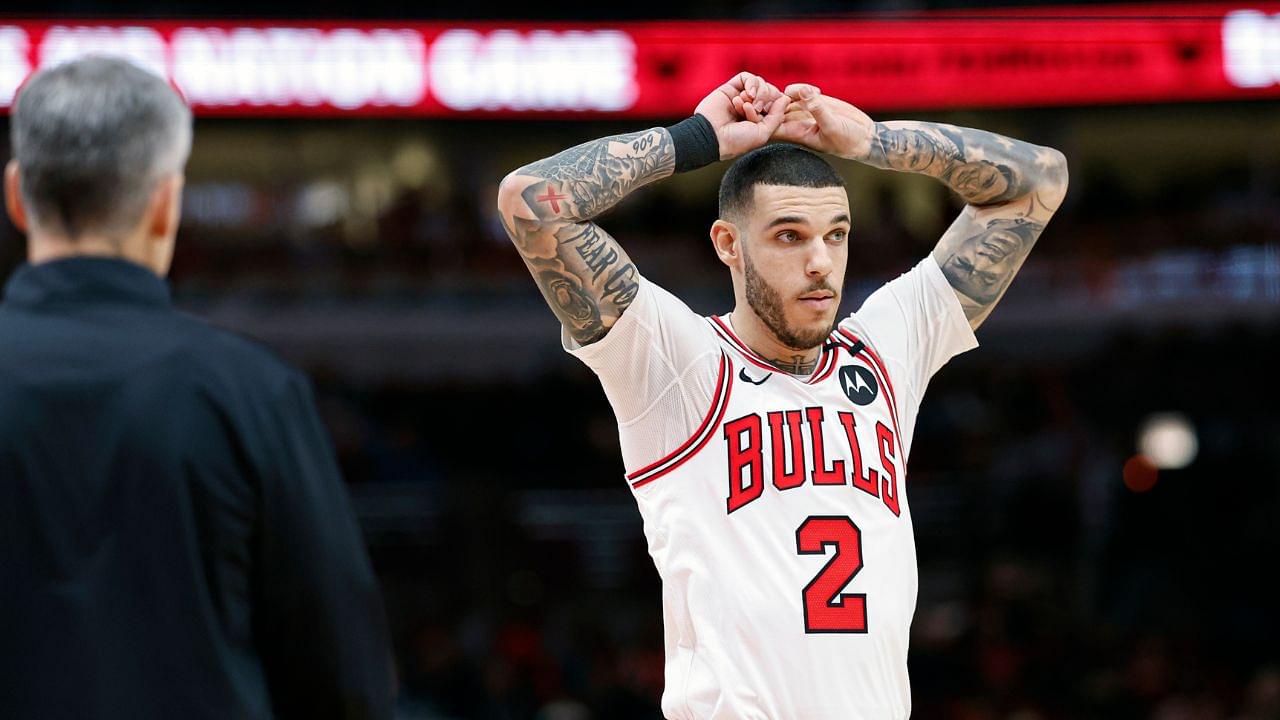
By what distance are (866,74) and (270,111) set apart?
4875mm

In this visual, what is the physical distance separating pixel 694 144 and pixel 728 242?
1.05ft

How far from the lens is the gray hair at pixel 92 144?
2.12m

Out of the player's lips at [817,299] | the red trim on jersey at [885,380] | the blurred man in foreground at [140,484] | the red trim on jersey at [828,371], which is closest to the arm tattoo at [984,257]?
the red trim on jersey at [885,380]

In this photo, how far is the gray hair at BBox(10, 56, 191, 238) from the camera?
2123 millimetres

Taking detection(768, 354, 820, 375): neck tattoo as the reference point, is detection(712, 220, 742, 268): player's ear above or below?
above

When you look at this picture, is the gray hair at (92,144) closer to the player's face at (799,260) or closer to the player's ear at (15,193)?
the player's ear at (15,193)

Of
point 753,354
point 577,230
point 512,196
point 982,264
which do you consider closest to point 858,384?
point 753,354

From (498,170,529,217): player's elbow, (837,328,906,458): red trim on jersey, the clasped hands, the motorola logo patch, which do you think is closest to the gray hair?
(498,170,529,217): player's elbow

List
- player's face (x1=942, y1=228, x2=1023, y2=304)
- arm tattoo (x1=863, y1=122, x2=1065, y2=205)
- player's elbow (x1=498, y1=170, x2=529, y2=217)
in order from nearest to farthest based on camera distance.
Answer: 1. player's elbow (x1=498, y1=170, x2=529, y2=217)
2. arm tattoo (x1=863, y1=122, x2=1065, y2=205)
3. player's face (x1=942, y1=228, x2=1023, y2=304)

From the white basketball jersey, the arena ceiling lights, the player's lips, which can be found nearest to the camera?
the white basketball jersey

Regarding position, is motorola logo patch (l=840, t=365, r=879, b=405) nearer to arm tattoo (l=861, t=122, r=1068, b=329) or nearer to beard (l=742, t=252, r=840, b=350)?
beard (l=742, t=252, r=840, b=350)

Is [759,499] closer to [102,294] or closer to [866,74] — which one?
[102,294]

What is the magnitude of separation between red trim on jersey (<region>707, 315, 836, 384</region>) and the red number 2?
43 cm

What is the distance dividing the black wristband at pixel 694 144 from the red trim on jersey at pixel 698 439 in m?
0.55
